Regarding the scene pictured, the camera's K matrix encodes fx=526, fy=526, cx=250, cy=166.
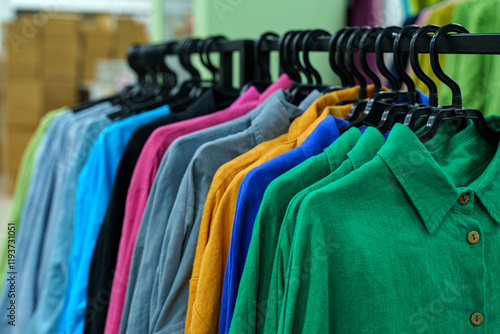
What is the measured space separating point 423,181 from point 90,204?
0.85 m

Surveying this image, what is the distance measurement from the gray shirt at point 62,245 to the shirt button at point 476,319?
101 cm

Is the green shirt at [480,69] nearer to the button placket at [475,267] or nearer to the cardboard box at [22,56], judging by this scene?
the button placket at [475,267]

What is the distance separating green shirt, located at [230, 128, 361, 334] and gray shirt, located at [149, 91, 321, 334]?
0.22 meters

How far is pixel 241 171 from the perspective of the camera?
2.85ft

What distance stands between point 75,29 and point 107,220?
15.7ft

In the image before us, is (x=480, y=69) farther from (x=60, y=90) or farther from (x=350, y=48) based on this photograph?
(x=60, y=90)

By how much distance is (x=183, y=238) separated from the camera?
96cm

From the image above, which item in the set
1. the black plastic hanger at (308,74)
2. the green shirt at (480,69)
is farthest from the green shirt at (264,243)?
the green shirt at (480,69)

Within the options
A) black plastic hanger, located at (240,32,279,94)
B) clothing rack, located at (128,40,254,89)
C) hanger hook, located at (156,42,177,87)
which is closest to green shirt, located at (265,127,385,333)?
black plastic hanger, located at (240,32,279,94)

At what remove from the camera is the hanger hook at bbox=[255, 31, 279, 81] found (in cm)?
130

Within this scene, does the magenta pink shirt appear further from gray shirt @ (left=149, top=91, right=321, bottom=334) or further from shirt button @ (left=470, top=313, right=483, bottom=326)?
shirt button @ (left=470, top=313, right=483, bottom=326)

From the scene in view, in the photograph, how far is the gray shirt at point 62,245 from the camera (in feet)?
4.45

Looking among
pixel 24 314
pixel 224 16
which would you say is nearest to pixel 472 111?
pixel 24 314

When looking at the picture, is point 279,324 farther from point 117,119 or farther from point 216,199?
point 117,119
